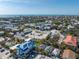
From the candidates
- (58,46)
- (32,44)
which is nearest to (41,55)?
(32,44)

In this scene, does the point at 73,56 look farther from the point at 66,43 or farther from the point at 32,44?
the point at 32,44

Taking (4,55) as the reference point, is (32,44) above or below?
above

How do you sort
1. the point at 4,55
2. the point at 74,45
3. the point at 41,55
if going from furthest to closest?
1. the point at 74,45
2. the point at 4,55
3. the point at 41,55

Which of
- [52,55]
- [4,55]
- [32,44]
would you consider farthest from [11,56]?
[52,55]

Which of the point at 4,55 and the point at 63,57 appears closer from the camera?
the point at 63,57

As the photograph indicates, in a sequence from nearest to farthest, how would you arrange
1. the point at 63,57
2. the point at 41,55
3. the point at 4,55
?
the point at 63,57
the point at 41,55
the point at 4,55

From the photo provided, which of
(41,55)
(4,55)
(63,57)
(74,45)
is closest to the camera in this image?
(63,57)

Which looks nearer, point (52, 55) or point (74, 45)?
point (52, 55)

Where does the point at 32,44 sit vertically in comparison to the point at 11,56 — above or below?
above

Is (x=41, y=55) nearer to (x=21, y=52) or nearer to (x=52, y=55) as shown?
(x=52, y=55)
